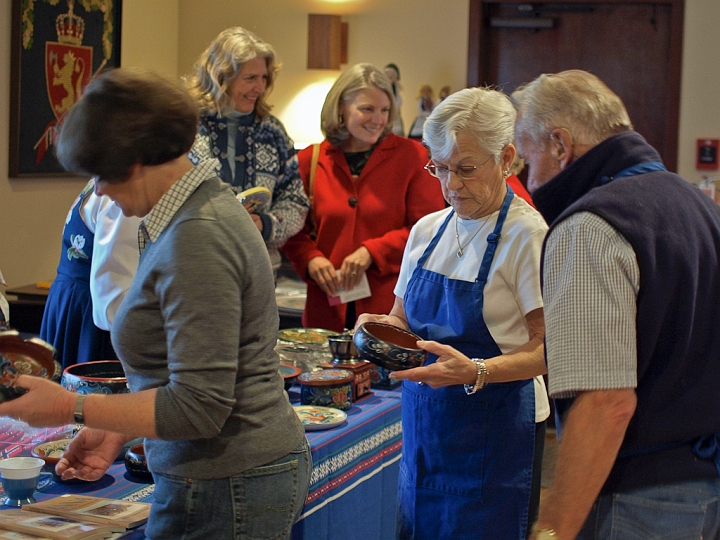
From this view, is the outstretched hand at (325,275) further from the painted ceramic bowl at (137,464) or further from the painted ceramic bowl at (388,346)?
the painted ceramic bowl at (137,464)

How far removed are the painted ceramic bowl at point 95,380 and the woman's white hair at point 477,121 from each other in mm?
828

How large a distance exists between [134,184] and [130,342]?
22 cm

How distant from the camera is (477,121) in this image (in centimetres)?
185

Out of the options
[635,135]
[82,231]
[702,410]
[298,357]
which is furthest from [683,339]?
[82,231]

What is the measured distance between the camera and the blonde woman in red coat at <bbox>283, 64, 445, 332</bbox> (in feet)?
9.42

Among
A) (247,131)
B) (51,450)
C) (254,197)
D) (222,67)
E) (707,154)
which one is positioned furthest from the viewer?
(707,154)

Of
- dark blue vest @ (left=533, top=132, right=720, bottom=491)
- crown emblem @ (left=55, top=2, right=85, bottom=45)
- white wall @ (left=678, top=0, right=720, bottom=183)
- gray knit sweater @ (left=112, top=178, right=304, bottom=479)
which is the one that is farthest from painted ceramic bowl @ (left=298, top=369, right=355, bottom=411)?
white wall @ (left=678, top=0, right=720, bottom=183)

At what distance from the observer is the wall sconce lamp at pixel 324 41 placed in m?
5.31

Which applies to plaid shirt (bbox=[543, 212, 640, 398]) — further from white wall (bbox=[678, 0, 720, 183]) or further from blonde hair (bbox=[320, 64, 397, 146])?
white wall (bbox=[678, 0, 720, 183])

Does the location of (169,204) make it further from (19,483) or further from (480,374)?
(480,374)

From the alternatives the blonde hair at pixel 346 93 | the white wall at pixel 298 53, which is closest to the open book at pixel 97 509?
the blonde hair at pixel 346 93

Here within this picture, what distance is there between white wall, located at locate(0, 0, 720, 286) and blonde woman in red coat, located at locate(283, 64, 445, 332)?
2.10 m

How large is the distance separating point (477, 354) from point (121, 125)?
942 mm

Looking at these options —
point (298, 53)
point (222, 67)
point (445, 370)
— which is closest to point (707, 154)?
point (298, 53)
